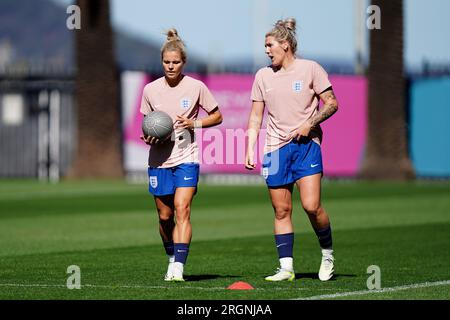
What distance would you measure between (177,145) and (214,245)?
18.1 ft

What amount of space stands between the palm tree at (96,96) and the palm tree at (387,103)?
785 centimetres

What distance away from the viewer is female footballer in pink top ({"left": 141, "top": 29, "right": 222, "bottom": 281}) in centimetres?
1362

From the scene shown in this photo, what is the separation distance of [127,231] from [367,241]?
410 centimetres

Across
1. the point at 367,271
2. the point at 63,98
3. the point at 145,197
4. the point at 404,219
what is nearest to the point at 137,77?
the point at 63,98

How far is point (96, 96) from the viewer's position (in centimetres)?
4391

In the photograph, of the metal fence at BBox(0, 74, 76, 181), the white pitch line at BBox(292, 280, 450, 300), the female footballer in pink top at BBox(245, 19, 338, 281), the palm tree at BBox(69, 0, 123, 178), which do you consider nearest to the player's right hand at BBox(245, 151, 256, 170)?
the female footballer in pink top at BBox(245, 19, 338, 281)

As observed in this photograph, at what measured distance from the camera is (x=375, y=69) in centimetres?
4325

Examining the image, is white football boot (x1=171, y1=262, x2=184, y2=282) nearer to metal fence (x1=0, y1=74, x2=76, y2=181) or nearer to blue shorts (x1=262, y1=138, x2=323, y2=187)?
blue shorts (x1=262, y1=138, x2=323, y2=187)

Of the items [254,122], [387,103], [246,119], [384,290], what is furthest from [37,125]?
[384,290]

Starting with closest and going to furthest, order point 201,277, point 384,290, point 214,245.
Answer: point 384,290 → point 201,277 → point 214,245

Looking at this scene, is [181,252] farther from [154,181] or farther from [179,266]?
[154,181]

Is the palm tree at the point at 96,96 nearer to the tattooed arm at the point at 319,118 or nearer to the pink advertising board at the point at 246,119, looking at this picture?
the pink advertising board at the point at 246,119

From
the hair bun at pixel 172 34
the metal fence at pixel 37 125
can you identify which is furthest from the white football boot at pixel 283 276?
the metal fence at pixel 37 125

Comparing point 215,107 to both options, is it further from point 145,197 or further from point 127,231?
point 145,197
